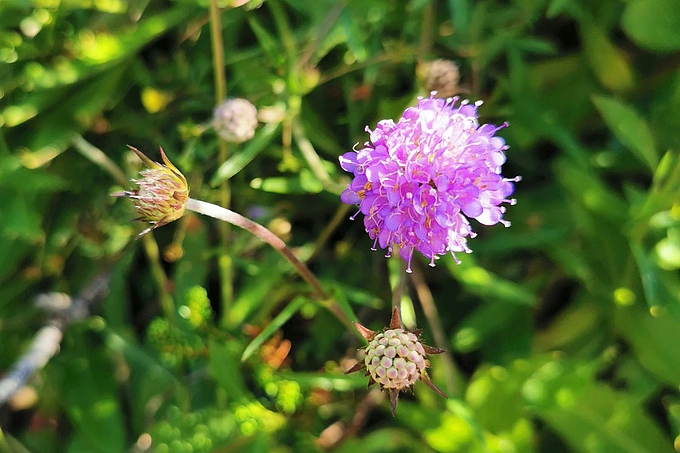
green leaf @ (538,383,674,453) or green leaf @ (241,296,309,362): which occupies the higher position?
green leaf @ (241,296,309,362)

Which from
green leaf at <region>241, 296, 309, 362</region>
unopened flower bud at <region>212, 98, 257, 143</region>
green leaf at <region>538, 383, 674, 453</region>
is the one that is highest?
unopened flower bud at <region>212, 98, 257, 143</region>

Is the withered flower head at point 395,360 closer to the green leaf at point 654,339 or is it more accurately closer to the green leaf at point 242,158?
the green leaf at point 242,158

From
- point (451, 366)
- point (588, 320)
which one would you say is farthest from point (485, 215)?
point (588, 320)

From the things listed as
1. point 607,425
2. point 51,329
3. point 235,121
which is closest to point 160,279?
point 51,329

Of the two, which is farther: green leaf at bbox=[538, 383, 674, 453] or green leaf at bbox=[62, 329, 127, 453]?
green leaf at bbox=[62, 329, 127, 453]

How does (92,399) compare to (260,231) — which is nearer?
(260,231)

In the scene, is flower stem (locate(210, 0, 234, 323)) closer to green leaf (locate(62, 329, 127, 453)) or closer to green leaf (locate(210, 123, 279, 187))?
green leaf (locate(210, 123, 279, 187))

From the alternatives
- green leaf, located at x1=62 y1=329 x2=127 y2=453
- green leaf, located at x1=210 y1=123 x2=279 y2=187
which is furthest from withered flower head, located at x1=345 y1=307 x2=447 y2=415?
green leaf, located at x1=62 y1=329 x2=127 y2=453

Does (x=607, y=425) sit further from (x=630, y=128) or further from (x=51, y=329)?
(x=51, y=329)
